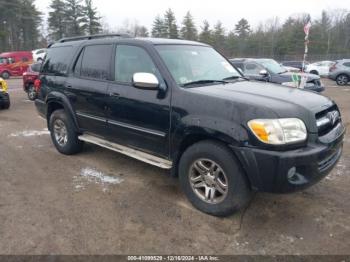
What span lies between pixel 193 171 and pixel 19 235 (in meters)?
1.91

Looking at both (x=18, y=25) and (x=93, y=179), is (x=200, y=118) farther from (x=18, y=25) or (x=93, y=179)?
(x=18, y=25)

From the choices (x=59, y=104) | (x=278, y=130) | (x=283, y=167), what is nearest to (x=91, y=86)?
(x=59, y=104)

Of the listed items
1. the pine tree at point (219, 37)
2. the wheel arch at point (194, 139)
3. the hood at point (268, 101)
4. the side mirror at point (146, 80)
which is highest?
the pine tree at point (219, 37)

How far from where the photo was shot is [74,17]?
177 ft

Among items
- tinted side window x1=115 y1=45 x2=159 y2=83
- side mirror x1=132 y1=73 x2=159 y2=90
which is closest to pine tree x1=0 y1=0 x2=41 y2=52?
tinted side window x1=115 y1=45 x2=159 y2=83

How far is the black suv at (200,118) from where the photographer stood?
10.0 ft

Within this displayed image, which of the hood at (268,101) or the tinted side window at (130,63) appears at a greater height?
the tinted side window at (130,63)

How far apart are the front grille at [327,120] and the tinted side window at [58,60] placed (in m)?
3.93

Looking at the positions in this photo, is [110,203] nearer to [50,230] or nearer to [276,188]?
[50,230]

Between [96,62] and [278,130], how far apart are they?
2987mm

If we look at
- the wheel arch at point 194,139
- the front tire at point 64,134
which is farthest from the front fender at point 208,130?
the front tire at point 64,134

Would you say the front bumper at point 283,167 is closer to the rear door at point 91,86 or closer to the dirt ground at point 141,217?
the dirt ground at point 141,217

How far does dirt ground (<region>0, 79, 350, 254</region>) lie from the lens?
122 inches

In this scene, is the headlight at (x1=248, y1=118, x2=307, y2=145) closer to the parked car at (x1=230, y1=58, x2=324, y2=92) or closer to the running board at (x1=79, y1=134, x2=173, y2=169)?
the running board at (x1=79, y1=134, x2=173, y2=169)
